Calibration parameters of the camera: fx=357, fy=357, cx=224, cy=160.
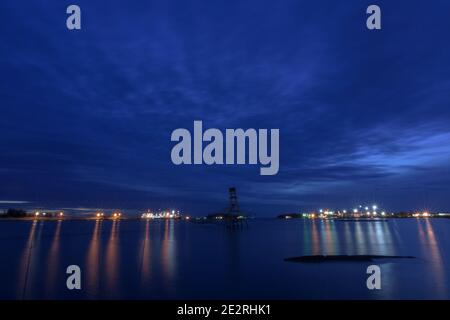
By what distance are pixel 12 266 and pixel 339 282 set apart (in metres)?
47.7

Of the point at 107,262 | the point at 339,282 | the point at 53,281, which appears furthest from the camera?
the point at 107,262

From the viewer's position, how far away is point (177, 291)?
37.5 metres

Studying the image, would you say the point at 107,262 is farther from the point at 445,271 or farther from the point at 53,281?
the point at 445,271

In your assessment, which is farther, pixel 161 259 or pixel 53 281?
pixel 161 259

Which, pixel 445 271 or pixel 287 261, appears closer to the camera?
pixel 445 271

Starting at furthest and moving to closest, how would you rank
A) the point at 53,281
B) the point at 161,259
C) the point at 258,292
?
the point at 161,259 → the point at 53,281 → the point at 258,292
